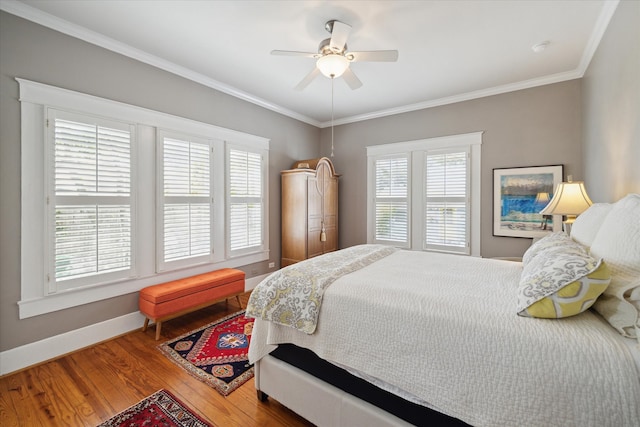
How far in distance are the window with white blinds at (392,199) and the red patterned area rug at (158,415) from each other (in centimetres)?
373

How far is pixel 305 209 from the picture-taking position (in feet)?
14.2

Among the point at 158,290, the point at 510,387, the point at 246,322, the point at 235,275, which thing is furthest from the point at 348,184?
the point at 510,387

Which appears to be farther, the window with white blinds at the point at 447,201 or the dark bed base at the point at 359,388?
the window with white blinds at the point at 447,201

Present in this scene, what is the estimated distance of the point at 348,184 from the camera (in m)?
5.22

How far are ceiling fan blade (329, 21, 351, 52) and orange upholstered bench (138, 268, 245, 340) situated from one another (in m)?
2.72

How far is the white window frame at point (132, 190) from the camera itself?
2.26 metres

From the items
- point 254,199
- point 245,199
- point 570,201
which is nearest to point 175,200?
point 245,199

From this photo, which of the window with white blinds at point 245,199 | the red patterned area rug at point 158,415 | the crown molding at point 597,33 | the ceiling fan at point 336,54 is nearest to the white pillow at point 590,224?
the crown molding at point 597,33

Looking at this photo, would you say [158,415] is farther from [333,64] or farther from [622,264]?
[333,64]

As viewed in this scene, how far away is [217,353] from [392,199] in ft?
11.4

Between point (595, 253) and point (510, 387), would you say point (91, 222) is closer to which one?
point (510, 387)

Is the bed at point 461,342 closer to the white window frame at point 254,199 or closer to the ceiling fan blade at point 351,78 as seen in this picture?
the ceiling fan blade at point 351,78

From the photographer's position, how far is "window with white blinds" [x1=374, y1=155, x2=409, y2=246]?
4.59 metres

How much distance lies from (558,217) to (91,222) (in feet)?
17.6
